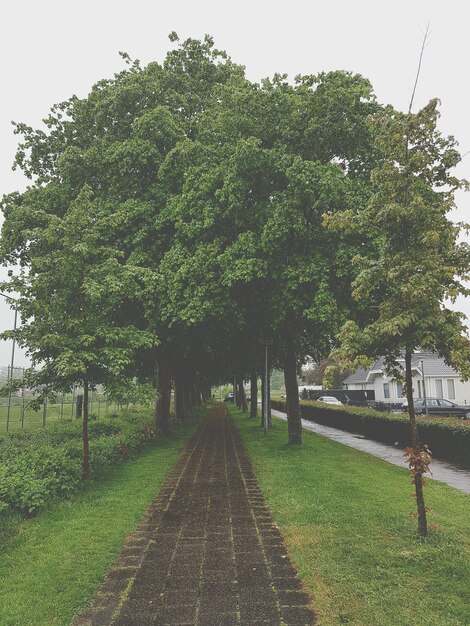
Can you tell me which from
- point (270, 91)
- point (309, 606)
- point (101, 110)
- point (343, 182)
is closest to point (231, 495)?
point (309, 606)

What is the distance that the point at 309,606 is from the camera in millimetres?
4301

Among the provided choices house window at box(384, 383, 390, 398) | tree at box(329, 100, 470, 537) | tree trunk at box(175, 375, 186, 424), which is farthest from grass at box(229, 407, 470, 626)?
house window at box(384, 383, 390, 398)

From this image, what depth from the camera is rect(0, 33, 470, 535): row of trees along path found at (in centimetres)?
654

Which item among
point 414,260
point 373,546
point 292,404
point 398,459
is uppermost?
point 414,260

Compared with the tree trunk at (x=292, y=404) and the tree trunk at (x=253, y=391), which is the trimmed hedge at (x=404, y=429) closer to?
the tree trunk at (x=292, y=404)

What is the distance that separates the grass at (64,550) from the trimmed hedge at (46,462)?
0.28 meters

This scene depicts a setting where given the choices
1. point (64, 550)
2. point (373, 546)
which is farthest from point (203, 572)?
point (373, 546)

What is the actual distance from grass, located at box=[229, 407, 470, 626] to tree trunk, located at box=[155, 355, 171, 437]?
9419 millimetres

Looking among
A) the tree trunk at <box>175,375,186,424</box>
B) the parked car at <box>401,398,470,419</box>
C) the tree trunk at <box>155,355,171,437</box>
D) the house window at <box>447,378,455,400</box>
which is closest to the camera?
the tree trunk at <box>155,355,171,437</box>

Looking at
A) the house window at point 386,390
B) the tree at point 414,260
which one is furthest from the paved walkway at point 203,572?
the house window at point 386,390

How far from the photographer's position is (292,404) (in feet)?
53.0

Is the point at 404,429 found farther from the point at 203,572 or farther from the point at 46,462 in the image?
the point at 203,572

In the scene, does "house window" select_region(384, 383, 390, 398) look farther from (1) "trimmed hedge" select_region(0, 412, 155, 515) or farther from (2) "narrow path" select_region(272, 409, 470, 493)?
(1) "trimmed hedge" select_region(0, 412, 155, 515)

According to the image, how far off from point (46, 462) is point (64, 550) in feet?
10.6
